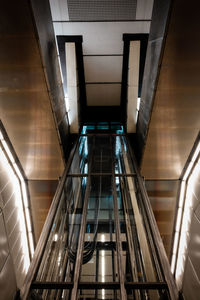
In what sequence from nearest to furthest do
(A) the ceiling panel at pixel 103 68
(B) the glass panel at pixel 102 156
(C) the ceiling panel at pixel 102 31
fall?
1. (C) the ceiling panel at pixel 102 31
2. (B) the glass panel at pixel 102 156
3. (A) the ceiling panel at pixel 103 68

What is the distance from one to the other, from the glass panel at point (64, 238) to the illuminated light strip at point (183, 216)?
2.88 metres

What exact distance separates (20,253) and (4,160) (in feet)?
8.52

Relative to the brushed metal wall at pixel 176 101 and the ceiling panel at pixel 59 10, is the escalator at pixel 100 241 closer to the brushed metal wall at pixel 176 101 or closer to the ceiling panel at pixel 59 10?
the brushed metal wall at pixel 176 101

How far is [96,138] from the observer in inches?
318

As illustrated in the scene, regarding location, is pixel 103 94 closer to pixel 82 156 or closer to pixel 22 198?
pixel 82 156

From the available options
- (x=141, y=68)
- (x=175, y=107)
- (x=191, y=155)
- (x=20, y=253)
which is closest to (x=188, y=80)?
(x=175, y=107)

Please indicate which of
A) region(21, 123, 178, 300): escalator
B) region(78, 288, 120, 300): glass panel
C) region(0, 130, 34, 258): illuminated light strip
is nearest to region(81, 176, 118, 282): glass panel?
region(21, 123, 178, 300): escalator

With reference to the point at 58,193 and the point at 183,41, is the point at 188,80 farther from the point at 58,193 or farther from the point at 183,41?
the point at 58,193

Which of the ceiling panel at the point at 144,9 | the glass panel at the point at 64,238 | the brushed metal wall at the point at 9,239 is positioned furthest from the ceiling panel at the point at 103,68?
the brushed metal wall at the point at 9,239

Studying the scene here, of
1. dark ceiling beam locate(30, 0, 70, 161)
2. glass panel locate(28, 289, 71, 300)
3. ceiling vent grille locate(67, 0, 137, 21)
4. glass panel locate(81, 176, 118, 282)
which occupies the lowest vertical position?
glass panel locate(28, 289, 71, 300)

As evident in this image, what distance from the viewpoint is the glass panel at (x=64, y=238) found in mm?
3449

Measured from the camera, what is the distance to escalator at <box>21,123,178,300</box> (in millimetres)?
2777

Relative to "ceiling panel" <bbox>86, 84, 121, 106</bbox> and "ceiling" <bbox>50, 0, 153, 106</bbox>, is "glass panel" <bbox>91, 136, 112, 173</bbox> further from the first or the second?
"ceiling" <bbox>50, 0, 153, 106</bbox>

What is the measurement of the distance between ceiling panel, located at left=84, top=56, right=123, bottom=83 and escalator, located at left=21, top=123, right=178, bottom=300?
291 cm
